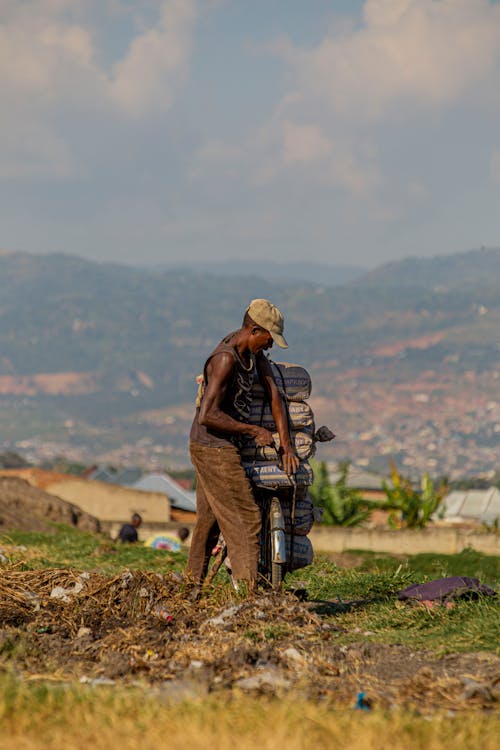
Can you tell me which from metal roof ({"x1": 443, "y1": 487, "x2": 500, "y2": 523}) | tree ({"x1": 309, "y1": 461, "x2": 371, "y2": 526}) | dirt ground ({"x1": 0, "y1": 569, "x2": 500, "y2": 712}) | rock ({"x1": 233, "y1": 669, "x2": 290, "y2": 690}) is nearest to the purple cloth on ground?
dirt ground ({"x1": 0, "y1": 569, "x2": 500, "y2": 712})

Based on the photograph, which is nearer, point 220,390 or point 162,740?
point 162,740

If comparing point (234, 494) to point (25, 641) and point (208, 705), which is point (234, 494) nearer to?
point (25, 641)

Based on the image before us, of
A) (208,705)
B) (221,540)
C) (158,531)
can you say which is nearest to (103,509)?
(158,531)

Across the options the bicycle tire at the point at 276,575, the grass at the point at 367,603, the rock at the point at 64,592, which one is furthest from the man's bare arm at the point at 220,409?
the rock at the point at 64,592

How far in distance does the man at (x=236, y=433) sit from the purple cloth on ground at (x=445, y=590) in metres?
1.47

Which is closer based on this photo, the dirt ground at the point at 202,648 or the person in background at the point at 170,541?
the dirt ground at the point at 202,648

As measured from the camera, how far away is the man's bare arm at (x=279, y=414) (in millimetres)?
9141

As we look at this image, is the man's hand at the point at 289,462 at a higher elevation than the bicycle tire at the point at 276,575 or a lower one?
higher

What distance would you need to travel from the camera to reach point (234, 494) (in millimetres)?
8992

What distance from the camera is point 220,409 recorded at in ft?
29.5

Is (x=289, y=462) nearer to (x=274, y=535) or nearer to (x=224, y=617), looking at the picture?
(x=274, y=535)

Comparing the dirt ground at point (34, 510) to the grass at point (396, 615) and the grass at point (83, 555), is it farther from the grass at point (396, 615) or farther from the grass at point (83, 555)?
the grass at point (396, 615)

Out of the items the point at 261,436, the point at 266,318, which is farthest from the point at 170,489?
the point at 266,318

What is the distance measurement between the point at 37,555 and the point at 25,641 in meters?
7.86
